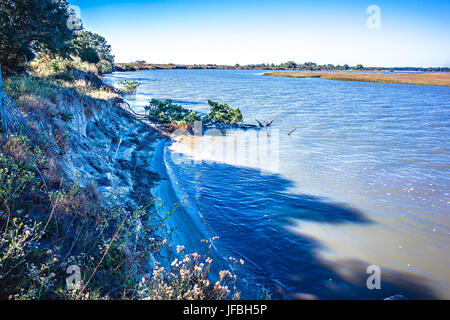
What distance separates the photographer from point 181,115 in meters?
24.6

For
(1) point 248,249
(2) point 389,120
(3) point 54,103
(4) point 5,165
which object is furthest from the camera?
(2) point 389,120

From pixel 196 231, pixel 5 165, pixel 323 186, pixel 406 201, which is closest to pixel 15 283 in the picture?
pixel 5 165

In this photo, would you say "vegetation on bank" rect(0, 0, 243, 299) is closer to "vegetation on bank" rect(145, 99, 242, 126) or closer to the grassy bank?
the grassy bank

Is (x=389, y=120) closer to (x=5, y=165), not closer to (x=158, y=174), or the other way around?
(x=158, y=174)

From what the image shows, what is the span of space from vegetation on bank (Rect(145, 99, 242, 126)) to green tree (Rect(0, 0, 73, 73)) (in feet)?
35.3

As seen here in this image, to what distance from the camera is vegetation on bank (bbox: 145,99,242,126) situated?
2422 cm

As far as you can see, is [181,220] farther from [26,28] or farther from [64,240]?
[26,28]

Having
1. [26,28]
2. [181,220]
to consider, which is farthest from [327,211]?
[26,28]

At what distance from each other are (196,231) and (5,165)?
619cm

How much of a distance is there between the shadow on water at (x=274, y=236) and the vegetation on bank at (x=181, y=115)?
10.3 metres

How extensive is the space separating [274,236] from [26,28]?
1666cm

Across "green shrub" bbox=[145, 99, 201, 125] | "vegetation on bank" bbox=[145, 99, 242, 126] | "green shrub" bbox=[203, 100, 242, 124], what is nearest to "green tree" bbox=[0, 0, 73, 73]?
"green shrub" bbox=[145, 99, 201, 125]

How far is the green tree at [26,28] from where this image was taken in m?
11.6

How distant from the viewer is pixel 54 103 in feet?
31.2
